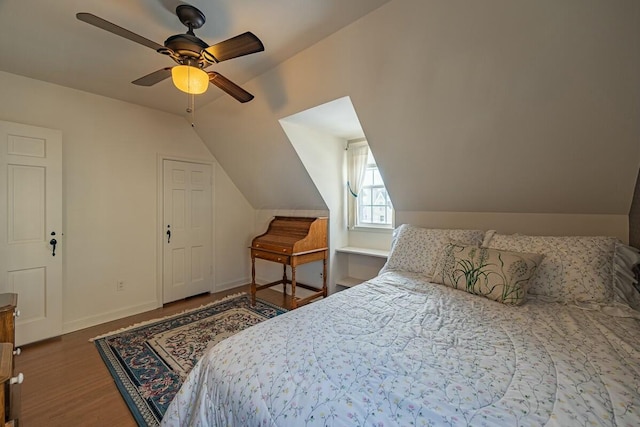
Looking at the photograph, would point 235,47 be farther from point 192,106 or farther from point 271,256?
point 271,256

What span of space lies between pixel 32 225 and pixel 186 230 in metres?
1.45

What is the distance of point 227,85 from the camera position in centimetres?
188

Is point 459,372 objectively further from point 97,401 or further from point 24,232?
point 24,232

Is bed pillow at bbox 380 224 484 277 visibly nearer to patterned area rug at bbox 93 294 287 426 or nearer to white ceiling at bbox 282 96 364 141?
white ceiling at bbox 282 96 364 141

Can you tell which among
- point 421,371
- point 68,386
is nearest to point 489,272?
point 421,371

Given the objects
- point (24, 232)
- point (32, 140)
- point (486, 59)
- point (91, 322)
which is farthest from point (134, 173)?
point (486, 59)

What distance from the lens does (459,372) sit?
34.9 inches

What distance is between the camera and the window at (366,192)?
348cm

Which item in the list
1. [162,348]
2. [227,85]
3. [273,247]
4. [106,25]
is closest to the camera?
[106,25]

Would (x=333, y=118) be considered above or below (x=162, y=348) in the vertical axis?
above

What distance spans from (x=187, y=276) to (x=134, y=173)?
1.48m

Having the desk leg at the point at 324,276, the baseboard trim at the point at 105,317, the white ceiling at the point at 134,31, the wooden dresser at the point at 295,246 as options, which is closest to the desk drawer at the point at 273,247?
the wooden dresser at the point at 295,246

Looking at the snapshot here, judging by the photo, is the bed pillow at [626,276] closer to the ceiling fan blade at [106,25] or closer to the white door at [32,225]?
the ceiling fan blade at [106,25]

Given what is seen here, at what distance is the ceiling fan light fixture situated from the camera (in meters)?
1.58
